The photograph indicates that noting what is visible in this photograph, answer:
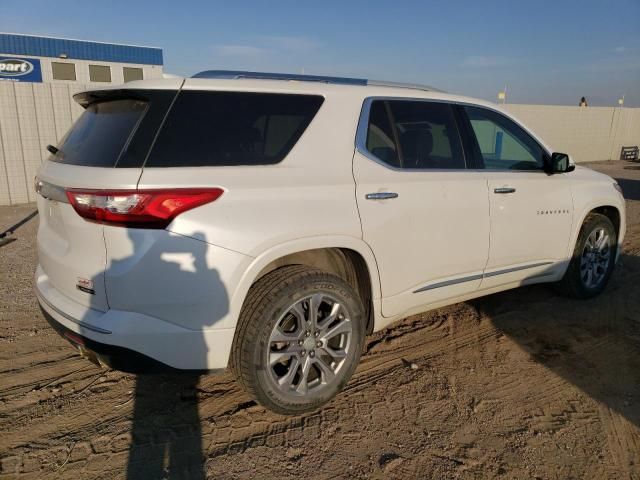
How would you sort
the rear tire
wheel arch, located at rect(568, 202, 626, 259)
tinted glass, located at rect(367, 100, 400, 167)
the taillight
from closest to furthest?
the taillight < tinted glass, located at rect(367, 100, 400, 167) < wheel arch, located at rect(568, 202, 626, 259) < the rear tire

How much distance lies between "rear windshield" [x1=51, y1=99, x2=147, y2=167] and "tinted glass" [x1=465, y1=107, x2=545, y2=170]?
258 cm

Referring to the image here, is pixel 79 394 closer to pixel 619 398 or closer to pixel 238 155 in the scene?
pixel 238 155

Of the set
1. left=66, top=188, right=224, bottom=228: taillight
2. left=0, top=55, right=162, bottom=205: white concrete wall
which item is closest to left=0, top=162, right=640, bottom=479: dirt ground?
left=66, top=188, right=224, bottom=228: taillight

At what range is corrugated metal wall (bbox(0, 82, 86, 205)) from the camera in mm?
9328

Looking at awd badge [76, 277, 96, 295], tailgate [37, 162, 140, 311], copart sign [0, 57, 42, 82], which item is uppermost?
copart sign [0, 57, 42, 82]

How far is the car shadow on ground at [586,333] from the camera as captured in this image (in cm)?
322

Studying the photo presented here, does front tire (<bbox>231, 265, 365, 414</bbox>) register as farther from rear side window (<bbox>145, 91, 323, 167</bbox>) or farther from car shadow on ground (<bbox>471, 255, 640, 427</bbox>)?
car shadow on ground (<bbox>471, 255, 640, 427</bbox>)

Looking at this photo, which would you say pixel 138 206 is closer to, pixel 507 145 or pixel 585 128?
pixel 507 145

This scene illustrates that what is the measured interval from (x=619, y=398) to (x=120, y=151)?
3271 millimetres

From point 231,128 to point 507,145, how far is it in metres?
2.52

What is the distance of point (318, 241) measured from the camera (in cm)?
271

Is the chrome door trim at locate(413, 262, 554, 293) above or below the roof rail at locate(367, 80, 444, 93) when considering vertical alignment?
below

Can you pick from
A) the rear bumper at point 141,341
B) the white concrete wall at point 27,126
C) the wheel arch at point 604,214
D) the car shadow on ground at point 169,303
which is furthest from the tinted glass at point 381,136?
the white concrete wall at point 27,126

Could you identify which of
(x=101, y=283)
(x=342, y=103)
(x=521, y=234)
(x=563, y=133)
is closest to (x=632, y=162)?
(x=563, y=133)
